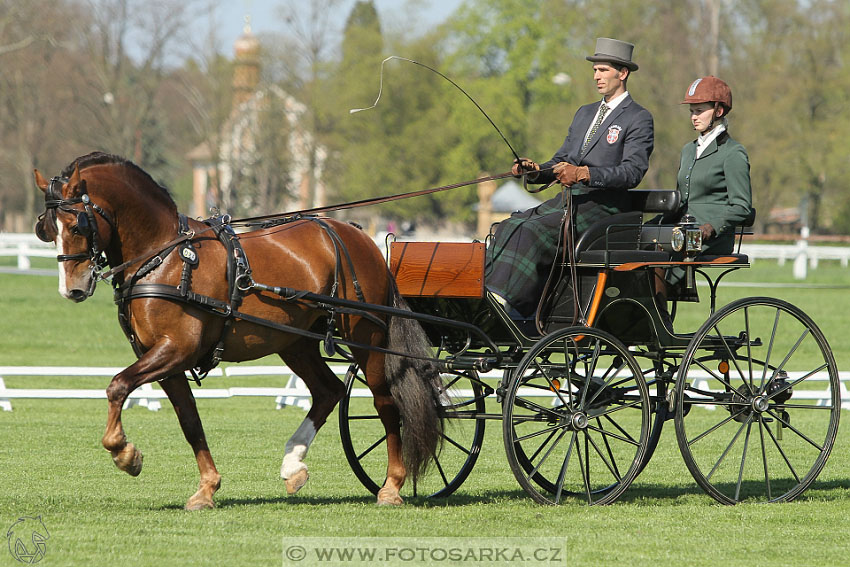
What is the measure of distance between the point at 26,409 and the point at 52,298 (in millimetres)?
11229

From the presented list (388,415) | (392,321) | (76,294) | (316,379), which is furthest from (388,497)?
(76,294)

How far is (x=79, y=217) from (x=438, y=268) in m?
2.11

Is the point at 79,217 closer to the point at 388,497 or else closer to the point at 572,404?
the point at 388,497

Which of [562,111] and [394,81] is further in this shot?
[394,81]

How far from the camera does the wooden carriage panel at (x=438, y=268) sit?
6.98 meters

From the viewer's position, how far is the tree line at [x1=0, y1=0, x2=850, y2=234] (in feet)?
134

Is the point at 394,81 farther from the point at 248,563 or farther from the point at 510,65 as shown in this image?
the point at 248,563

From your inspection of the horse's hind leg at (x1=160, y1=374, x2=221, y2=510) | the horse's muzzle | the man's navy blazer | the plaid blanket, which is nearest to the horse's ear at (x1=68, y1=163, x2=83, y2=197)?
the horse's muzzle

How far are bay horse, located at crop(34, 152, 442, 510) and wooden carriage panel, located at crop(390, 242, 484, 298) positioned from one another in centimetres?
14

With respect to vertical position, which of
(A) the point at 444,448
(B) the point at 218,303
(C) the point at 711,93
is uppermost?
(C) the point at 711,93

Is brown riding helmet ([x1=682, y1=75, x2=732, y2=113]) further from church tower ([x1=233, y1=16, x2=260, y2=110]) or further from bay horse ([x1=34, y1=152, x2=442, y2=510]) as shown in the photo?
church tower ([x1=233, y1=16, x2=260, y2=110])

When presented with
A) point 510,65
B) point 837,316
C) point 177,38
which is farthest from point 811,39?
point 837,316

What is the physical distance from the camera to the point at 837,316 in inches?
859

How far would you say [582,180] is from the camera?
6.98 m
